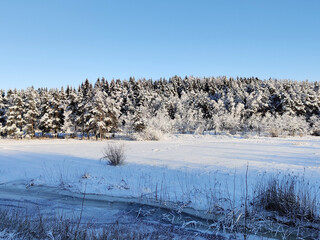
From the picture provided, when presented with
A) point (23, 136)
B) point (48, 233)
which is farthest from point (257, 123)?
point (23, 136)

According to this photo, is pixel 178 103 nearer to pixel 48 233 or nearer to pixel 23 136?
pixel 23 136

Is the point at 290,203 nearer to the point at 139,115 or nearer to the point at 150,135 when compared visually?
the point at 150,135

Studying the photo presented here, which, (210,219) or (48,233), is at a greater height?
(48,233)

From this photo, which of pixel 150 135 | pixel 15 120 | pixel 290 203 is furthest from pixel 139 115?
pixel 290 203

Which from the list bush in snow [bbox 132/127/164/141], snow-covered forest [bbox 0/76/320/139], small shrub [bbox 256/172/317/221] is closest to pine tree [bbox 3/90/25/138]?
snow-covered forest [bbox 0/76/320/139]

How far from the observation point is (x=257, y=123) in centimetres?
3378

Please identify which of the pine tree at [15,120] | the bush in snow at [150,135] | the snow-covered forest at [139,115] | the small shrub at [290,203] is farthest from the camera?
the pine tree at [15,120]

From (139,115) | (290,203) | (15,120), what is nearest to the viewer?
(290,203)

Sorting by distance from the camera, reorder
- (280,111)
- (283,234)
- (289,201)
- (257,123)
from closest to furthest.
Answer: (283,234), (289,201), (257,123), (280,111)

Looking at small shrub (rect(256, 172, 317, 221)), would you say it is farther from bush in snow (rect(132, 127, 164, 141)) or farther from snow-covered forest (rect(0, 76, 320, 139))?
snow-covered forest (rect(0, 76, 320, 139))

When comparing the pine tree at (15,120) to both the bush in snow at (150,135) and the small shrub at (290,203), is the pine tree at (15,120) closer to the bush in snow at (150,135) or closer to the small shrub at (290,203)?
the bush in snow at (150,135)

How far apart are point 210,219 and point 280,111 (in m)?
49.2

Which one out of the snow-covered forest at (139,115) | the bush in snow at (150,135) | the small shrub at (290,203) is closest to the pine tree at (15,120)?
the snow-covered forest at (139,115)

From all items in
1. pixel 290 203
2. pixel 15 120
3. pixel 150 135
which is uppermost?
pixel 15 120
